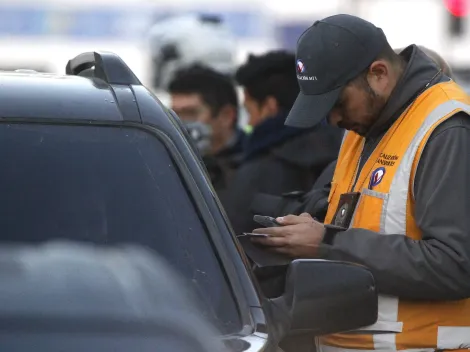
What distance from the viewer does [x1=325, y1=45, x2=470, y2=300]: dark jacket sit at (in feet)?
11.3

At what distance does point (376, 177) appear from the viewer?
367 centimetres

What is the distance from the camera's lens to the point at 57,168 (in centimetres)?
315

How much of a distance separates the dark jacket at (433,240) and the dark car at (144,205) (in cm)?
47

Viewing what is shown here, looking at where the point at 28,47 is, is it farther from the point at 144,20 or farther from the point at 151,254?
the point at 151,254

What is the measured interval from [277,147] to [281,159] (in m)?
0.07

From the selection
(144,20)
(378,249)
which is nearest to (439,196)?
(378,249)

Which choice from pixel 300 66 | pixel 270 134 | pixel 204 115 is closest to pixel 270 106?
pixel 270 134

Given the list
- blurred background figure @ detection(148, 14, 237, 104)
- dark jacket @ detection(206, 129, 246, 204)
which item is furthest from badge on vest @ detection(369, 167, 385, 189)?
blurred background figure @ detection(148, 14, 237, 104)

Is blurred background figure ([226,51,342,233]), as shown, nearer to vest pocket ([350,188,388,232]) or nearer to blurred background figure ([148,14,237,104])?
vest pocket ([350,188,388,232])

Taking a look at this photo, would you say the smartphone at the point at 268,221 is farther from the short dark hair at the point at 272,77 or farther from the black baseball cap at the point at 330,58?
the short dark hair at the point at 272,77

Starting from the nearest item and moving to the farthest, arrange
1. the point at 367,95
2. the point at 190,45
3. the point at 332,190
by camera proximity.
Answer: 1. the point at 367,95
2. the point at 332,190
3. the point at 190,45

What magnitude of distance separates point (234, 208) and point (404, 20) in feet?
59.0

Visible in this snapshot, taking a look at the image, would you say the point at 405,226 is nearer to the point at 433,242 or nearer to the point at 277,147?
the point at 433,242

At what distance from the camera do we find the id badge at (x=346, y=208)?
374 cm
